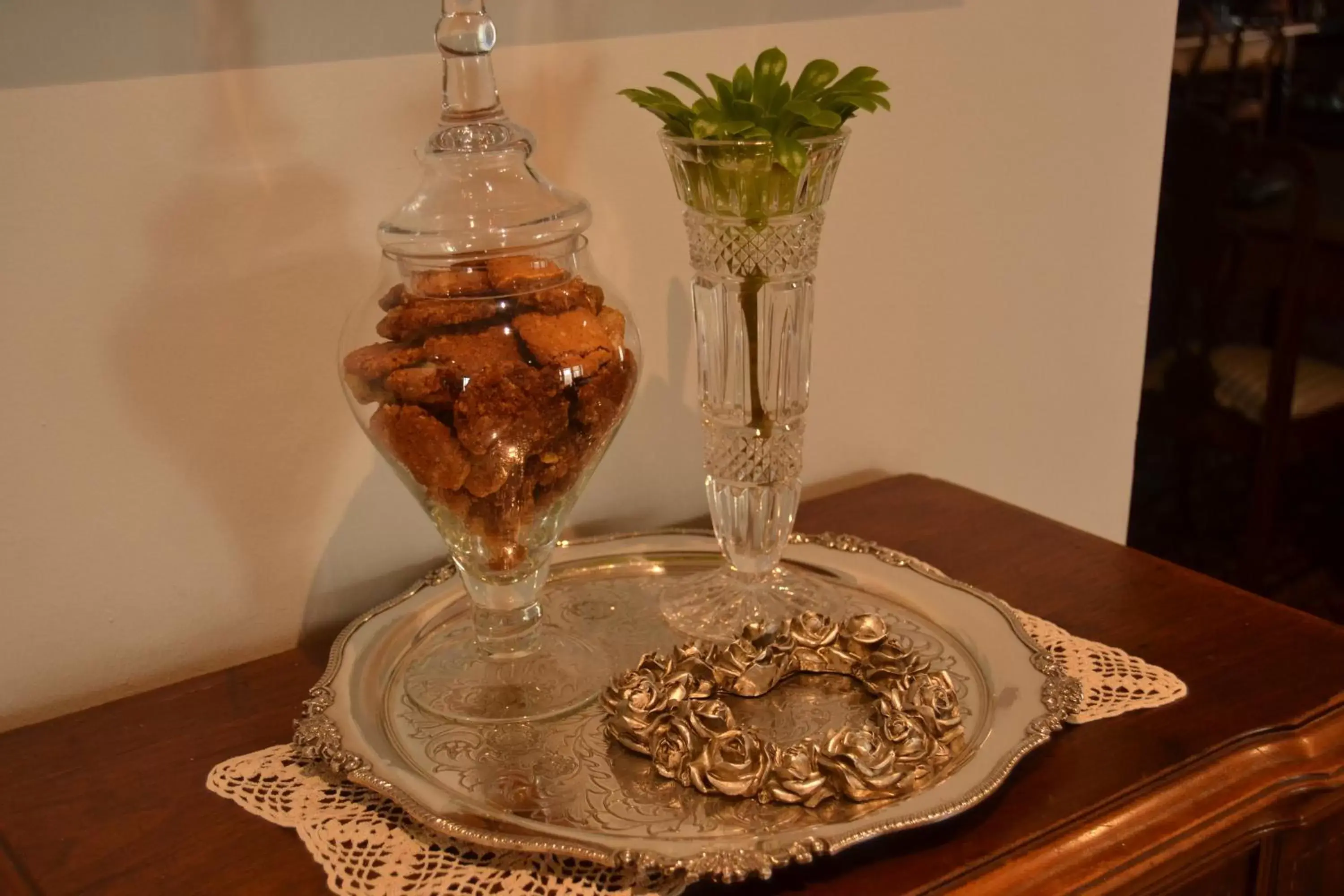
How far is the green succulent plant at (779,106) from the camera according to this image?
646mm

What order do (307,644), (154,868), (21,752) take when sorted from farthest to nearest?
1. (307,644)
2. (21,752)
3. (154,868)

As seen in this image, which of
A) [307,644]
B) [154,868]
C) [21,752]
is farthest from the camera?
[307,644]

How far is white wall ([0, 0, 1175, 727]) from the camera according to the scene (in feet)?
2.25

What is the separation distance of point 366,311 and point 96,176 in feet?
0.58

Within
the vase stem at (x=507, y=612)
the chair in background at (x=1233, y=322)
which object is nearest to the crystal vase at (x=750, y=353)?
the vase stem at (x=507, y=612)

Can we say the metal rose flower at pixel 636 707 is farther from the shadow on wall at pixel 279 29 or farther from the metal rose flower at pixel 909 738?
the shadow on wall at pixel 279 29

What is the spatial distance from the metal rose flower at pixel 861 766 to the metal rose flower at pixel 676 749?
0.07m

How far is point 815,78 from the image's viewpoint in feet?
2.19

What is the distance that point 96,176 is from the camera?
2.20ft

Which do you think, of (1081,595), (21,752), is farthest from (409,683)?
(1081,595)

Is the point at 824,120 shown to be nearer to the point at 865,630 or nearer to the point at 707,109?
the point at 707,109

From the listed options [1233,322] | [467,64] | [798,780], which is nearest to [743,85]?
[467,64]

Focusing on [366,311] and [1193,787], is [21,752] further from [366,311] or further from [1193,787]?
[1193,787]

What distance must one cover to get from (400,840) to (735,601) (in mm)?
287
